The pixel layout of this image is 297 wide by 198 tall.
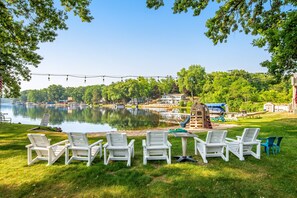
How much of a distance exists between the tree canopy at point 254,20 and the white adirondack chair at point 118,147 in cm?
570

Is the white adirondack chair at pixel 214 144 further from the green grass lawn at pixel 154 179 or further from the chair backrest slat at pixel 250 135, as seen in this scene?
the chair backrest slat at pixel 250 135

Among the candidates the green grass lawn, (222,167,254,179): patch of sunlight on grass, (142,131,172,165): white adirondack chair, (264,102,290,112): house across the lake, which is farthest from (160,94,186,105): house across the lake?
(222,167,254,179): patch of sunlight on grass

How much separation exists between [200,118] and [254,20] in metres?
7.35

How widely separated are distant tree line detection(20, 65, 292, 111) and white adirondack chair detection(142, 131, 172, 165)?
23.6ft

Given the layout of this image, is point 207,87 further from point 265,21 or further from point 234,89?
point 265,21

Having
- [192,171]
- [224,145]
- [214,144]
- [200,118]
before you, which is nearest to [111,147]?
[192,171]

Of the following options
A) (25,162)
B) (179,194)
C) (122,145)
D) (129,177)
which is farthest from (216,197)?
(25,162)

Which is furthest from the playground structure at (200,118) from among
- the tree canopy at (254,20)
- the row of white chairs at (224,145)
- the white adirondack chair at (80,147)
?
the white adirondack chair at (80,147)

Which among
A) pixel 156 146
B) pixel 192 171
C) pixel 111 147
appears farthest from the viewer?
pixel 156 146

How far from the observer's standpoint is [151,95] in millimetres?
103438

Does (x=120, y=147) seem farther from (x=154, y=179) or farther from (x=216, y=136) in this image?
(x=216, y=136)

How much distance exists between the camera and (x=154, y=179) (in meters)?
4.56

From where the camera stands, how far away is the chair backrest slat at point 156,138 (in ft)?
17.7

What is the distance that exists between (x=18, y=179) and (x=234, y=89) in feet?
160
